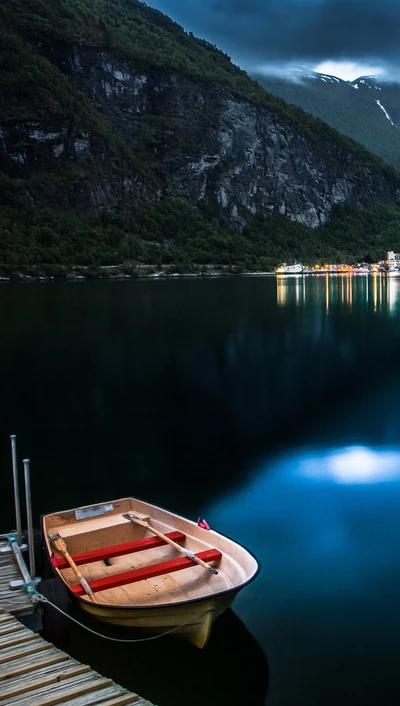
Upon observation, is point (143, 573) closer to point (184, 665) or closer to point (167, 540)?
point (167, 540)

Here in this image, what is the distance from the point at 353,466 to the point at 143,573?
10024 millimetres

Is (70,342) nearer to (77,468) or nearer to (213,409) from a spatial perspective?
(213,409)

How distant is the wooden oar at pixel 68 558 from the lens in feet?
31.5

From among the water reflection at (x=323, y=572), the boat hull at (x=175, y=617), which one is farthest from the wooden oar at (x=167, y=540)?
the water reflection at (x=323, y=572)

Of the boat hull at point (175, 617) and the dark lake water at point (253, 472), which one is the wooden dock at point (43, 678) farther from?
the dark lake water at point (253, 472)

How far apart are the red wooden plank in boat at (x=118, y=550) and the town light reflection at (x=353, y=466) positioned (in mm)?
7123

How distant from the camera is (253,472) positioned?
58.5 ft

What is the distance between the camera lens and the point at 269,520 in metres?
14.4

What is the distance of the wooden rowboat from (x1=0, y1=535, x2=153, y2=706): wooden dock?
1.24m

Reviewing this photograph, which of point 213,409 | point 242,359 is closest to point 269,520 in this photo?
point 213,409

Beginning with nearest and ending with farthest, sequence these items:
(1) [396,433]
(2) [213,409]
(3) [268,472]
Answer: (3) [268,472], (1) [396,433], (2) [213,409]

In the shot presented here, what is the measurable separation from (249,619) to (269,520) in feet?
13.8

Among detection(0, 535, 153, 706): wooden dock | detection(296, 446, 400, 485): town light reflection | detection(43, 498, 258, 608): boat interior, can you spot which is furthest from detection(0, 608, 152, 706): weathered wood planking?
detection(296, 446, 400, 485): town light reflection

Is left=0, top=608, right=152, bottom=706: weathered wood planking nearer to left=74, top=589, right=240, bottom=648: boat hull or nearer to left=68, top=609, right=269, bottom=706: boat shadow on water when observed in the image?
left=74, top=589, right=240, bottom=648: boat hull
